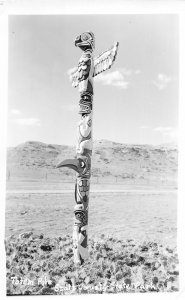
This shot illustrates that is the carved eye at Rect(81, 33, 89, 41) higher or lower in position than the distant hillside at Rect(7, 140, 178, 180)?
higher

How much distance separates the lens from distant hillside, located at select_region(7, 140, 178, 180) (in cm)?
288

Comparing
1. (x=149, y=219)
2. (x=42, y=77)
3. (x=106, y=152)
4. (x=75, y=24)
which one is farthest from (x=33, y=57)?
(x=149, y=219)

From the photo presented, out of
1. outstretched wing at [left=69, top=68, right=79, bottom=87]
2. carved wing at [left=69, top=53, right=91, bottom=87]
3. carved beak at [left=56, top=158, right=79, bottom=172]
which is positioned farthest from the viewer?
outstretched wing at [left=69, top=68, right=79, bottom=87]

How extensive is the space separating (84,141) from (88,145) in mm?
42

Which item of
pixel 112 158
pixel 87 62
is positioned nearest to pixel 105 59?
pixel 87 62

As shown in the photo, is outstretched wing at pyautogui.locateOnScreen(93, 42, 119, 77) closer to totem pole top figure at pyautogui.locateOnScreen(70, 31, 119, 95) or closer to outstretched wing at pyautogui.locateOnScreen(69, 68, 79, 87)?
totem pole top figure at pyautogui.locateOnScreen(70, 31, 119, 95)

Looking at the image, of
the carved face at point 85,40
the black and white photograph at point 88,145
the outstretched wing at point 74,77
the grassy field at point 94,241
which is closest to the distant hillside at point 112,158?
the black and white photograph at point 88,145

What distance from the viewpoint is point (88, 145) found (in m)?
2.63

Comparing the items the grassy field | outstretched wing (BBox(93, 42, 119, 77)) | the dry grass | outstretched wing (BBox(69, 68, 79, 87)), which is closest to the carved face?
outstretched wing (BBox(93, 42, 119, 77))

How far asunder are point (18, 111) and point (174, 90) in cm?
129

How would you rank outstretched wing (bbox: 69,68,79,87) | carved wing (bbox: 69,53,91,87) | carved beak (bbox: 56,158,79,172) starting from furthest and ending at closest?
outstretched wing (bbox: 69,68,79,87) → carved wing (bbox: 69,53,91,87) → carved beak (bbox: 56,158,79,172)

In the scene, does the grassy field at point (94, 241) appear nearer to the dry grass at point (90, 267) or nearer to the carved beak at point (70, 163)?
the dry grass at point (90, 267)

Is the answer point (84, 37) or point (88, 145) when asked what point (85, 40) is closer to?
point (84, 37)

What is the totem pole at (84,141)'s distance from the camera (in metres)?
2.61
